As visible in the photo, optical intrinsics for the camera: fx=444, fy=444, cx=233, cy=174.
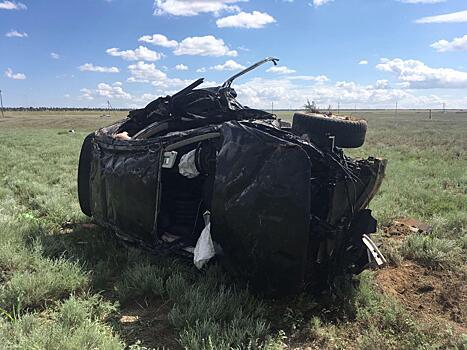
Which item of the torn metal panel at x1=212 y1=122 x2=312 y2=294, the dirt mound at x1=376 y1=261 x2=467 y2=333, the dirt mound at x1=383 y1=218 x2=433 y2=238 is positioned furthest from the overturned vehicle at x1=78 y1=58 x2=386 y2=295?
the dirt mound at x1=383 y1=218 x2=433 y2=238

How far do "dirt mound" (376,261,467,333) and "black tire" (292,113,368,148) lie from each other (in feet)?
4.74

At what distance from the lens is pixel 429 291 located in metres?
4.08

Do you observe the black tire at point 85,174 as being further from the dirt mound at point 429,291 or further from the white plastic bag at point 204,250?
the dirt mound at point 429,291

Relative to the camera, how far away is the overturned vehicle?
319cm

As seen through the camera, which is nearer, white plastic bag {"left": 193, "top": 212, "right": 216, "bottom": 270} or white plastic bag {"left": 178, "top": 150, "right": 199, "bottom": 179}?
white plastic bag {"left": 193, "top": 212, "right": 216, "bottom": 270}

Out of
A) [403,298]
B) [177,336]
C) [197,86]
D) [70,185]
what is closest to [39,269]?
[177,336]

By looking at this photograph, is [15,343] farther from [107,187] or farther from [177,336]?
[107,187]

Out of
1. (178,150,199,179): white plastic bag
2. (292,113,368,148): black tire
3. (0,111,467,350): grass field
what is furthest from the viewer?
(292,113,368,148): black tire

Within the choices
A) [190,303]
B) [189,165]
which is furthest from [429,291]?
[189,165]

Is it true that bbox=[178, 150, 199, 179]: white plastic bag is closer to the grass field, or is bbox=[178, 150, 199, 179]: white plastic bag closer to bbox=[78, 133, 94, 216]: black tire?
the grass field

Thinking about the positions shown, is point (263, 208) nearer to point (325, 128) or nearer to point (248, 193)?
point (248, 193)

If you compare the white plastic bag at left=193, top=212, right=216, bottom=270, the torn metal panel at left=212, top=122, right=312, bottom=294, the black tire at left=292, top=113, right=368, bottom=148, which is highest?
the black tire at left=292, top=113, right=368, bottom=148

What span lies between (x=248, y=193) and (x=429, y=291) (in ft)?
6.88

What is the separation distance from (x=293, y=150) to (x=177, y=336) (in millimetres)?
1564
